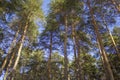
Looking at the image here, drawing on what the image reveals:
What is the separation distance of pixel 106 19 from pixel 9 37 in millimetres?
9891

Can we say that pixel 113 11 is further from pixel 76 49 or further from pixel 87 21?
pixel 76 49

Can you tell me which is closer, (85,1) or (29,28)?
(85,1)

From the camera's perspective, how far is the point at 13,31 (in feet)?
63.9

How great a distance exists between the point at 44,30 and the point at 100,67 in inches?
335

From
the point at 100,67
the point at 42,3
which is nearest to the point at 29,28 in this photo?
the point at 42,3

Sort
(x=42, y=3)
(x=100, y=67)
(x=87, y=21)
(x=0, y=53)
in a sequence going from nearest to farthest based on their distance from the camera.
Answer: (x=87, y=21), (x=0, y=53), (x=42, y=3), (x=100, y=67)

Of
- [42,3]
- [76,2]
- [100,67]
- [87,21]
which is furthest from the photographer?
[100,67]

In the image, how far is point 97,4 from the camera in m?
15.7

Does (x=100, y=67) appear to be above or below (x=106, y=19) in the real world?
below

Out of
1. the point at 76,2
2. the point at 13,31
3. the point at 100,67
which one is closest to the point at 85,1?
the point at 76,2

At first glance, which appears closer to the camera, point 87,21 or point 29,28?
point 87,21

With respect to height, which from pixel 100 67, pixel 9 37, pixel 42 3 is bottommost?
pixel 100 67

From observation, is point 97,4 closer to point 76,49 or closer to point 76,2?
point 76,2

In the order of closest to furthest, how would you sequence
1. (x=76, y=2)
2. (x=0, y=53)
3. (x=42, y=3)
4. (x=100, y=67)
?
(x=76, y=2) < (x=0, y=53) < (x=42, y=3) < (x=100, y=67)
